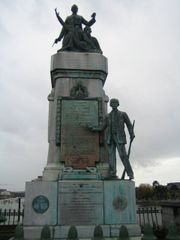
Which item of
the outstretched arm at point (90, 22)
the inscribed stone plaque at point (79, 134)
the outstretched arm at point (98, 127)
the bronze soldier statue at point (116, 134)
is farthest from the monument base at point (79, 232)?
the outstretched arm at point (90, 22)

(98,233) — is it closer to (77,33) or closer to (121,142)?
(121,142)

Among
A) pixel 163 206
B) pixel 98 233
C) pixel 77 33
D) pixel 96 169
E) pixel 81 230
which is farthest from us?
pixel 163 206

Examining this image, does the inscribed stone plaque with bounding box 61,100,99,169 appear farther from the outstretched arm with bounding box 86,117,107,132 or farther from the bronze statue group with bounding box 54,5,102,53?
the bronze statue group with bounding box 54,5,102,53

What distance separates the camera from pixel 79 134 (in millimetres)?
9820

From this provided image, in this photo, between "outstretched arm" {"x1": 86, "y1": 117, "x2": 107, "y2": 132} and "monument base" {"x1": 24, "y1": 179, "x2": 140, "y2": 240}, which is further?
"outstretched arm" {"x1": 86, "y1": 117, "x2": 107, "y2": 132}

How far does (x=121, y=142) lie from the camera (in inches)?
377

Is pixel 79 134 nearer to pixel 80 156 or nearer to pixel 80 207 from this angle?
pixel 80 156

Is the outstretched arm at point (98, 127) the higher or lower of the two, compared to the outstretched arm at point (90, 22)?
lower

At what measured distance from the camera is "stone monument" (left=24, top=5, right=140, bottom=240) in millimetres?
8484

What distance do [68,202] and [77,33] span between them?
6.55m

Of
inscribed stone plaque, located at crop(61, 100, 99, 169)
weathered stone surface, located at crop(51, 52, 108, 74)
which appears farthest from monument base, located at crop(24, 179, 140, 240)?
weathered stone surface, located at crop(51, 52, 108, 74)

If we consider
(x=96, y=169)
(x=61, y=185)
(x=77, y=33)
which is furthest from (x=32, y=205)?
(x=77, y=33)

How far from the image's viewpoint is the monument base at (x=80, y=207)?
8367mm

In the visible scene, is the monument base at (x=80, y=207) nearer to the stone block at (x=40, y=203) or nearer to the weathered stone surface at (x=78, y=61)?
A: the stone block at (x=40, y=203)
